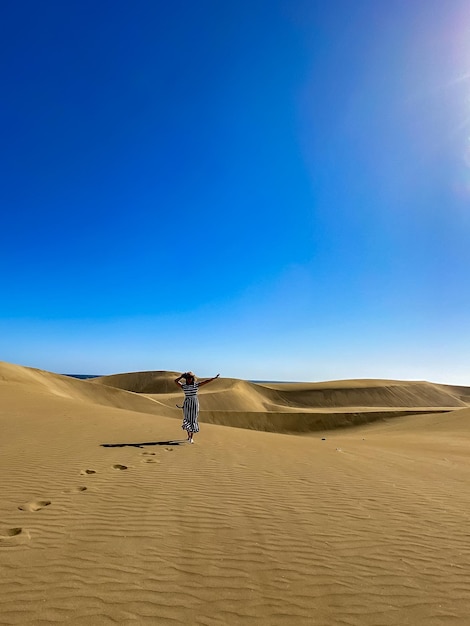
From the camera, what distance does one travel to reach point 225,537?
4.50 metres

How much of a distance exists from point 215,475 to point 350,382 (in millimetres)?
77330

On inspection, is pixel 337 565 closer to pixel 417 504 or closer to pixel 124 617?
pixel 124 617

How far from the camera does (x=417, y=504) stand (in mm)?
6246

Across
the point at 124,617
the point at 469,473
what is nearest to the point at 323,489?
the point at 124,617

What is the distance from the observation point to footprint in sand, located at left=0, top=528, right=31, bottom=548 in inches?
163

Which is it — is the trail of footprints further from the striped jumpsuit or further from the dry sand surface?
the striped jumpsuit

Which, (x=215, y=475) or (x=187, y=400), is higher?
(x=187, y=400)

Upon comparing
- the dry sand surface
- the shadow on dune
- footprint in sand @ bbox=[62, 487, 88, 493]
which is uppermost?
the shadow on dune

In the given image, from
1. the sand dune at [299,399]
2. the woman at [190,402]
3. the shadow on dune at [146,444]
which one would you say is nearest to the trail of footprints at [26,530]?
the shadow on dune at [146,444]

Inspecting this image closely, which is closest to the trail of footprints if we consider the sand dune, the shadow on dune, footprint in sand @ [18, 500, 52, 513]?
footprint in sand @ [18, 500, 52, 513]

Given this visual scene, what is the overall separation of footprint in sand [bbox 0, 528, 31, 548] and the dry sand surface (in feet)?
0.09

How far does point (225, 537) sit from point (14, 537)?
96.3 inches

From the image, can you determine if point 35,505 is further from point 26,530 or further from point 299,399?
point 299,399

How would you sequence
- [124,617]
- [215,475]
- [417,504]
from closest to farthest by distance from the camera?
[124,617] < [417,504] < [215,475]
